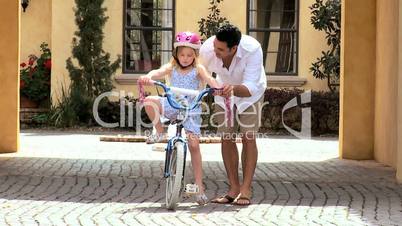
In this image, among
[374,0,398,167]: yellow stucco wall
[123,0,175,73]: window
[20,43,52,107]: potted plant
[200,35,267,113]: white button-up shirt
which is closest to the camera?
[200,35,267,113]: white button-up shirt

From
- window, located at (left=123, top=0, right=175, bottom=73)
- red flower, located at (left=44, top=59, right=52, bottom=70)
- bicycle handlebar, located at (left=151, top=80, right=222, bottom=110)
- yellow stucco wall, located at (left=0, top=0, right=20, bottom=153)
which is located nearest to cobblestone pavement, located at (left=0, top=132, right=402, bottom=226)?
yellow stucco wall, located at (left=0, top=0, right=20, bottom=153)

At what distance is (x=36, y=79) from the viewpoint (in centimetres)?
1945

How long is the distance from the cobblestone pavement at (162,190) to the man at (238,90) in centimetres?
33

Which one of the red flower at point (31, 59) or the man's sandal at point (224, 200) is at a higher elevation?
the red flower at point (31, 59)

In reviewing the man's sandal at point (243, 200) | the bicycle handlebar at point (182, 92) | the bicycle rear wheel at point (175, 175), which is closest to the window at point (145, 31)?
the man's sandal at point (243, 200)

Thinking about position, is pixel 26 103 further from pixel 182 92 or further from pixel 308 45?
pixel 182 92

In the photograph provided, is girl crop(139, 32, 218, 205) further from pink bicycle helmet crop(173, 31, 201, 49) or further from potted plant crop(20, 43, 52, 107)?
potted plant crop(20, 43, 52, 107)

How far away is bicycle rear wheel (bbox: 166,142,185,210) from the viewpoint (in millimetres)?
7270

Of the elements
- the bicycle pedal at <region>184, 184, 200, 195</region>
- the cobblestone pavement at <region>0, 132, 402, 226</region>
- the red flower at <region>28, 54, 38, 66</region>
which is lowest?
the cobblestone pavement at <region>0, 132, 402, 226</region>

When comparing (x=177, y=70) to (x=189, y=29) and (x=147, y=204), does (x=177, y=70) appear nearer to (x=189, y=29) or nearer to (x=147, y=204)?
(x=147, y=204)

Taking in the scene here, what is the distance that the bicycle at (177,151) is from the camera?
288 inches

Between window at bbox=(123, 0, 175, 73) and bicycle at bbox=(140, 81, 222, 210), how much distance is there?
39.4ft

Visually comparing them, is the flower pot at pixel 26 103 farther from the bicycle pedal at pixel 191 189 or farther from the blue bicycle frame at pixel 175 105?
the bicycle pedal at pixel 191 189

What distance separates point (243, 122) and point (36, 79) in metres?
12.3
